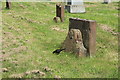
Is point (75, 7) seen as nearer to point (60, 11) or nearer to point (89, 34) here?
point (60, 11)

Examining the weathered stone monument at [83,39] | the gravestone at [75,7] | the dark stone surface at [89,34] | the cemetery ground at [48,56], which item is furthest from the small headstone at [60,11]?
the dark stone surface at [89,34]

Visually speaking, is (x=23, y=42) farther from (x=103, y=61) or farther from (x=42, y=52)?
(x=103, y=61)

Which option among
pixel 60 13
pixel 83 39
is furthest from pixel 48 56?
pixel 60 13

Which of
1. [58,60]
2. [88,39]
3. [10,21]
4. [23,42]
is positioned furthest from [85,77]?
[10,21]

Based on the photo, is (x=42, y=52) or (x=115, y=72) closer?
(x=115, y=72)

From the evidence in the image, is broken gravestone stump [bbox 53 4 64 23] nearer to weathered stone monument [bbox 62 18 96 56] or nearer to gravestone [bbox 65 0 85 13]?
gravestone [bbox 65 0 85 13]

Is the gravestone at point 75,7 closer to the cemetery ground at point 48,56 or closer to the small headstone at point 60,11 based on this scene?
the small headstone at point 60,11

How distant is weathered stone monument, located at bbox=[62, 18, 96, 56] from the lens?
811 cm

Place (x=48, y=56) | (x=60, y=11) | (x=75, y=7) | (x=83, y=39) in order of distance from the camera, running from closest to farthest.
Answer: (x=48, y=56)
(x=83, y=39)
(x=60, y=11)
(x=75, y=7)

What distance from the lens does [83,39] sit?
8500 millimetres

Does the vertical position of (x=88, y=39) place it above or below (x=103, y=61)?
above

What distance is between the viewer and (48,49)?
30.2 ft

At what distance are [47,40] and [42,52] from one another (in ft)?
7.49

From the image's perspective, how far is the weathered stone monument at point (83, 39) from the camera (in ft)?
26.6
